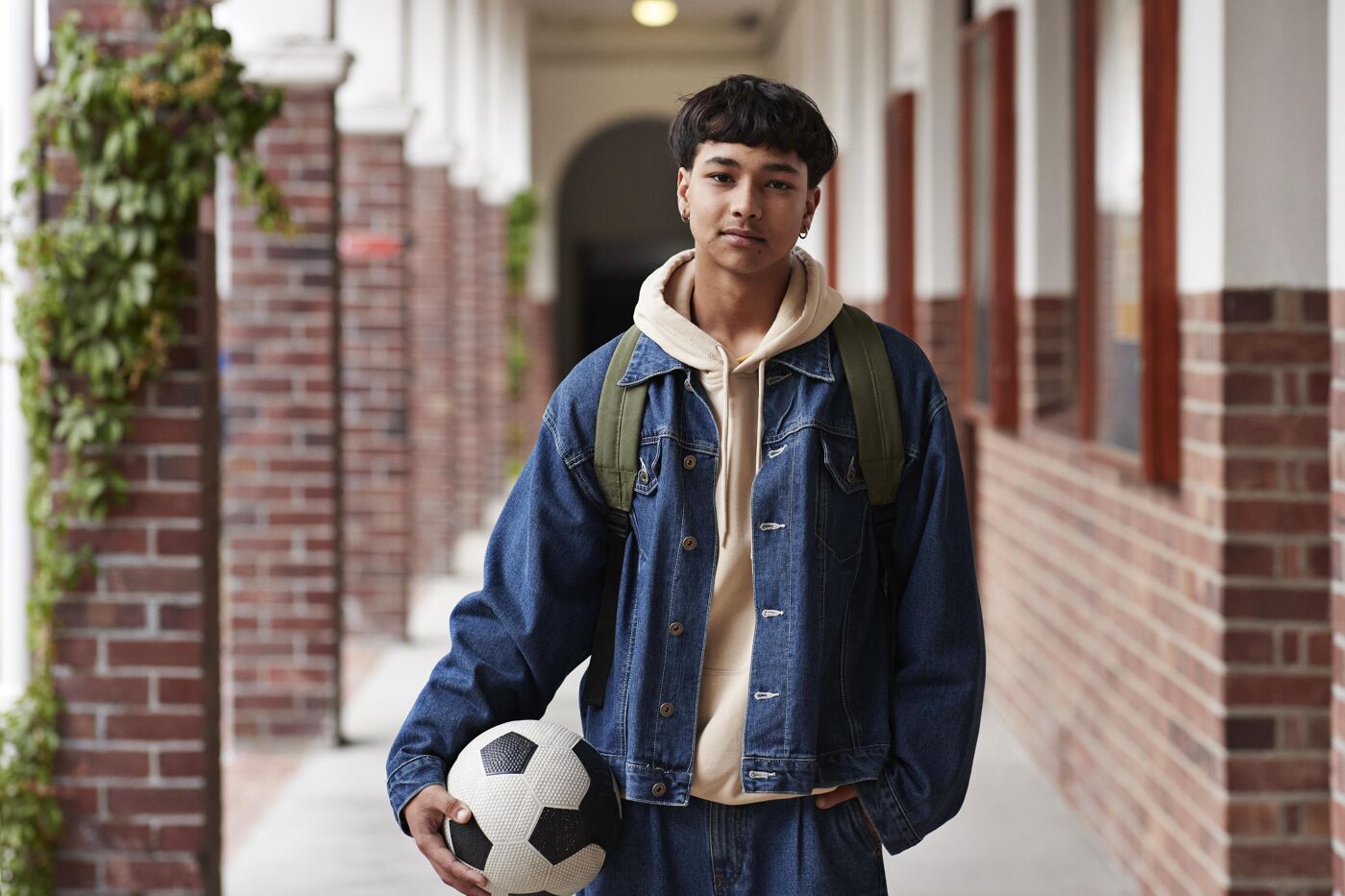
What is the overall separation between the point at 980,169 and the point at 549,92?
1227 cm

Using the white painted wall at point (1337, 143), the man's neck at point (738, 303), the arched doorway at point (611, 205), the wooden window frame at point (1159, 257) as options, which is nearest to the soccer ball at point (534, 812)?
the man's neck at point (738, 303)

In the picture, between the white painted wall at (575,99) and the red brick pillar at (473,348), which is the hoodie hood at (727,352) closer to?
the red brick pillar at (473,348)

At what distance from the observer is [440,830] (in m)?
2.15

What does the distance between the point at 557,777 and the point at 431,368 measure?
9.01m

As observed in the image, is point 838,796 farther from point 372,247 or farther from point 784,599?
point 372,247

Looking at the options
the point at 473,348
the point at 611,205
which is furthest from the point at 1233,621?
the point at 611,205

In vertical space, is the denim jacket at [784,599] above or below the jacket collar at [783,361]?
below

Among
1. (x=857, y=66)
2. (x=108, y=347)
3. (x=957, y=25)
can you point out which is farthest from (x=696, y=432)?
(x=857, y=66)

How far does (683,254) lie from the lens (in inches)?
88.7

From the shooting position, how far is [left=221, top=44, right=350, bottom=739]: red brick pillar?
21.2 ft

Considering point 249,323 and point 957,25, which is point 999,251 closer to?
point 957,25

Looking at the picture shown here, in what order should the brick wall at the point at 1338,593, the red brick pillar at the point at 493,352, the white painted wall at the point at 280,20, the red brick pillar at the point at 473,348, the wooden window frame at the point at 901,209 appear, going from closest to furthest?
the brick wall at the point at 1338,593
the white painted wall at the point at 280,20
the wooden window frame at the point at 901,209
the red brick pillar at the point at 473,348
the red brick pillar at the point at 493,352

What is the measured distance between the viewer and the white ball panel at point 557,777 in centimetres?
209

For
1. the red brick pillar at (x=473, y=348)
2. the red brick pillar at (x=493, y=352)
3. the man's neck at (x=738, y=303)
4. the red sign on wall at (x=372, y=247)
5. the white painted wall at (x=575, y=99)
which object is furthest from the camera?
the white painted wall at (x=575, y=99)
